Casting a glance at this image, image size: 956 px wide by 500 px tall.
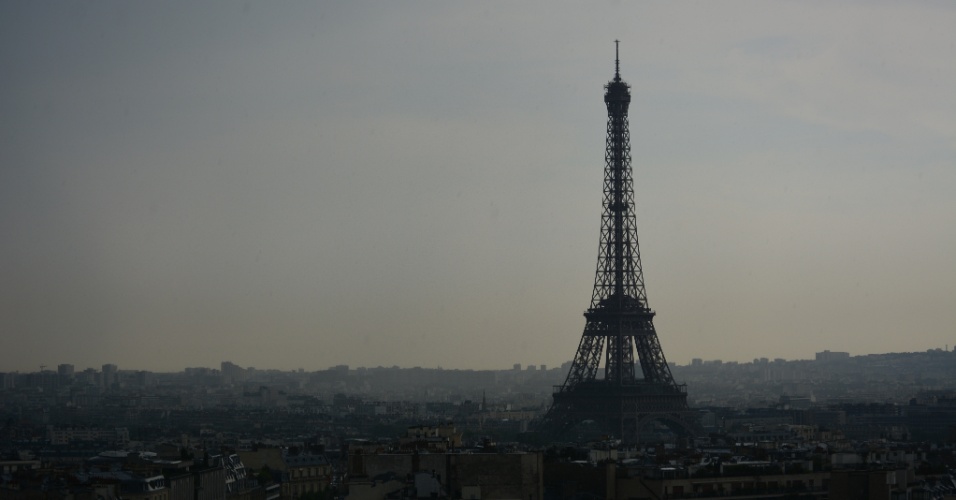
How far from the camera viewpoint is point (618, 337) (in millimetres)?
115000

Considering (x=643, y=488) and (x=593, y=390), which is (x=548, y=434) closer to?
(x=593, y=390)

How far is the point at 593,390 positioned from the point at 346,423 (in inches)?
2410

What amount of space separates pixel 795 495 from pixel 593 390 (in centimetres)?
6044

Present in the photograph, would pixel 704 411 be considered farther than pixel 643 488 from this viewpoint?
Yes

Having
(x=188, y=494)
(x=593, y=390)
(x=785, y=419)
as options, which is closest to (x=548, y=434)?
(x=593, y=390)

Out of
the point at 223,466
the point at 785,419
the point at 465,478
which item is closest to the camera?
the point at 465,478

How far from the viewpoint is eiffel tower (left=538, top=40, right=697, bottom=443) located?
113 metres

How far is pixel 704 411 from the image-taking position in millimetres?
156875

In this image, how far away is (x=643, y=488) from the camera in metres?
50.8

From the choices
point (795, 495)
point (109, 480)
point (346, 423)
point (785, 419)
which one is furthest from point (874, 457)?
point (346, 423)

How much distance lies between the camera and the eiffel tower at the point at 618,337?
11269 centimetres

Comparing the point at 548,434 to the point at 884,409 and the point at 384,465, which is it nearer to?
the point at 884,409

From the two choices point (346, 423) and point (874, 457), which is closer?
point (874, 457)

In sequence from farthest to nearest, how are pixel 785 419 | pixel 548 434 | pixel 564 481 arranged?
pixel 785 419 < pixel 548 434 < pixel 564 481
